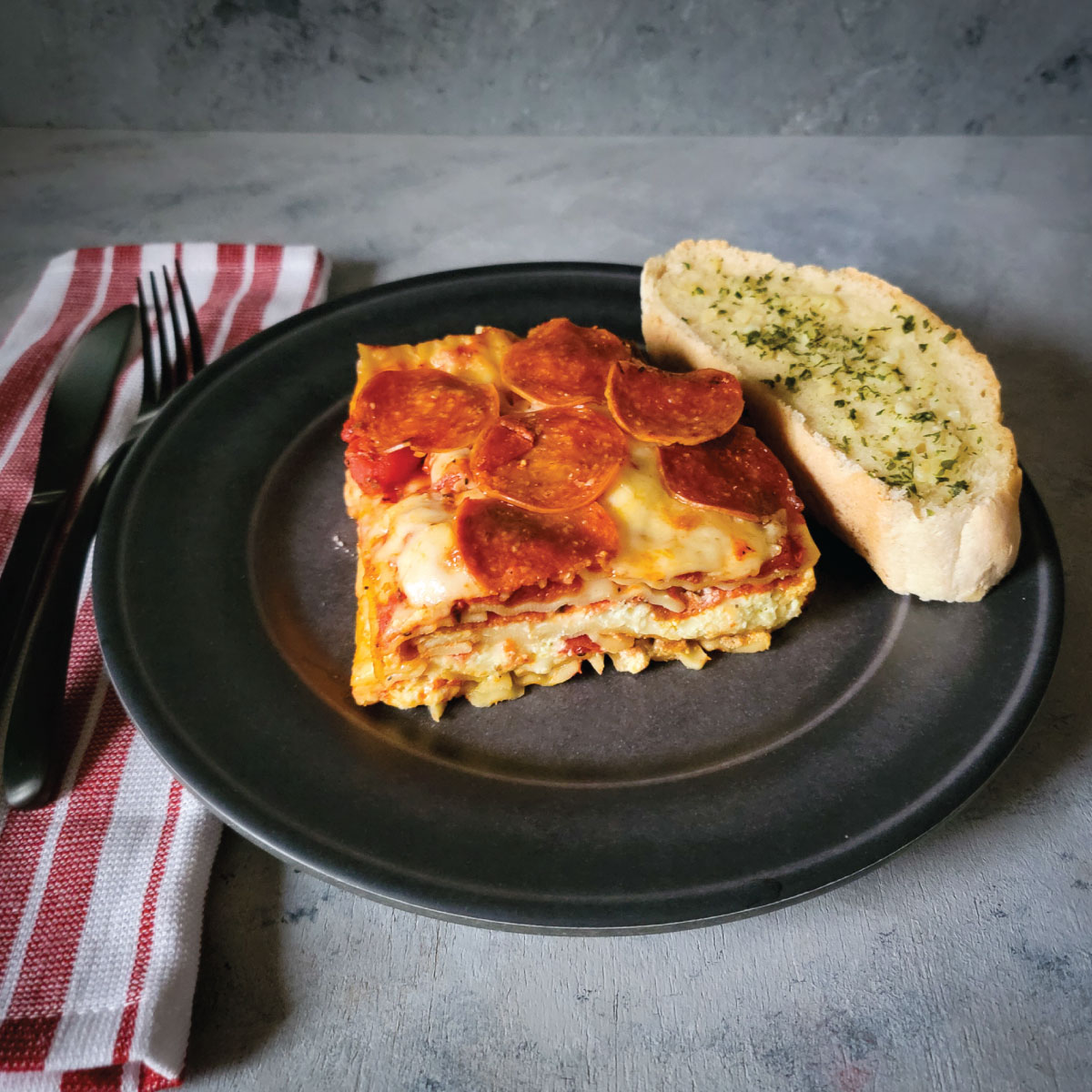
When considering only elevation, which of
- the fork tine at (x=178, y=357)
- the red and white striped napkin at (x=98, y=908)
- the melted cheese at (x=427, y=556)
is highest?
the melted cheese at (x=427, y=556)

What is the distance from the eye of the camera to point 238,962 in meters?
1.89

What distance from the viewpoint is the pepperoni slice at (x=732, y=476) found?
7.27 feet

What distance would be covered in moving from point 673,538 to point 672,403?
432 millimetres

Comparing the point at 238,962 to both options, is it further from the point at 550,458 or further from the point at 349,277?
the point at 349,277

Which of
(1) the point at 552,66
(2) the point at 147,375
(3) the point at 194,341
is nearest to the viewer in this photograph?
(2) the point at 147,375

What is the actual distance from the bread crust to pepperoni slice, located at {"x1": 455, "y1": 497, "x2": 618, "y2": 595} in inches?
26.1

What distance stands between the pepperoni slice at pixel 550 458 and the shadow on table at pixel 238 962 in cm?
97

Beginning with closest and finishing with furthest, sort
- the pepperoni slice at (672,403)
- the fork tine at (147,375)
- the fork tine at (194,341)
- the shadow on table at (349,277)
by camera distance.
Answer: the pepperoni slice at (672,403), the fork tine at (147,375), the fork tine at (194,341), the shadow on table at (349,277)

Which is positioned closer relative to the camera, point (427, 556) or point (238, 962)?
point (238, 962)


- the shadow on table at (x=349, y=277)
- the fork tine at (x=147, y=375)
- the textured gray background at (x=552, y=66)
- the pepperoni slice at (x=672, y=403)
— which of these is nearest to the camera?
the pepperoni slice at (x=672, y=403)

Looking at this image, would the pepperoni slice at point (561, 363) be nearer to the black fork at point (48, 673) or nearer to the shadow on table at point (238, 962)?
the black fork at point (48, 673)

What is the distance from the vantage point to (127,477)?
2570mm

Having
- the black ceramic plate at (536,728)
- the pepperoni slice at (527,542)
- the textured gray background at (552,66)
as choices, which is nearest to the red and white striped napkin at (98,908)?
the black ceramic plate at (536,728)

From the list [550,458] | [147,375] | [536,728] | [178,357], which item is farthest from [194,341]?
[536,728]
